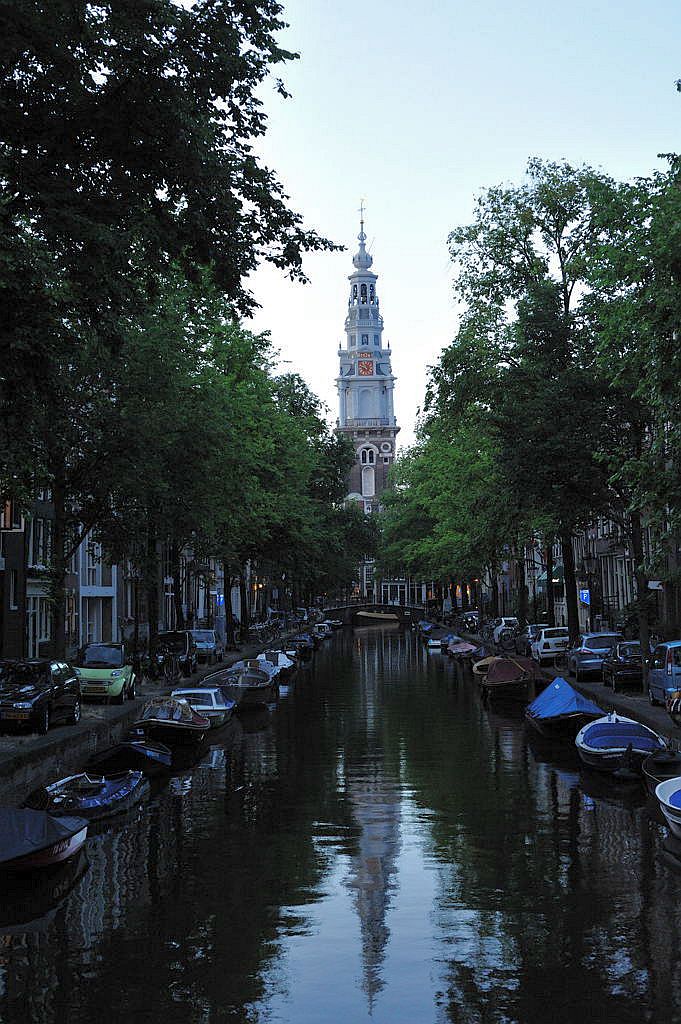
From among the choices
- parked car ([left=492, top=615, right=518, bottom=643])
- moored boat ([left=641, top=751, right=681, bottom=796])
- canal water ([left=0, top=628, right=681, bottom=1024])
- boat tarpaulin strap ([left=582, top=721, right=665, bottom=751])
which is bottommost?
canal water ([left=0, top=628, right=681, bottom=1024])

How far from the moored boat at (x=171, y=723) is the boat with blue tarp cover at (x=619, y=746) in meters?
10.6

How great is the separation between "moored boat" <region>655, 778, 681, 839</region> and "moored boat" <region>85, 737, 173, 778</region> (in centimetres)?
1233

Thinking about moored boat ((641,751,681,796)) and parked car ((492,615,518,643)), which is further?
parked car ((492,615,518,643))

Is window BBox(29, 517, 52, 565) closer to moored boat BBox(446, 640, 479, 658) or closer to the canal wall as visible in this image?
the canal wall

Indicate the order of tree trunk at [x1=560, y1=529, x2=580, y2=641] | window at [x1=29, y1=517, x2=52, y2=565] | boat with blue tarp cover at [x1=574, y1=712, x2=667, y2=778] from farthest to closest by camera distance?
window at [x1=29, y1=517, x2=52, y2=565], tree trunk at [x1=560, y1=529, x2=580, y2=641], boat with blue tarp cover at [x1=574, y1=712, x2=667, y2=778]

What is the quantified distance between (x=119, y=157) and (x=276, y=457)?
47.3m

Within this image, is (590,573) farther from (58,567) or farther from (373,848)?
(373,848)

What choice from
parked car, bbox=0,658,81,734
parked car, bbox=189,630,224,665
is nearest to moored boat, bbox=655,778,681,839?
parked car, bbox=0,658,81,734

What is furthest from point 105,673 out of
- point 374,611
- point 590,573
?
point 374,611

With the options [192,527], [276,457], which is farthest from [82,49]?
[276,457]

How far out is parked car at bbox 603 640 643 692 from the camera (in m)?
43.3

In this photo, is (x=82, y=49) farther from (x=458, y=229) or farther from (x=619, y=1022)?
(x=458, y=229)

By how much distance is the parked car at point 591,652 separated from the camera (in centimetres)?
4847

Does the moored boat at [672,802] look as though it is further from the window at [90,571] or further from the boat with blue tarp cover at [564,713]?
the window at [90,571]
